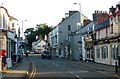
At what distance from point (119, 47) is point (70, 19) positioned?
221ft

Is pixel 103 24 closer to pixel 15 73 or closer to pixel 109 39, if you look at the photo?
pixel 109 39

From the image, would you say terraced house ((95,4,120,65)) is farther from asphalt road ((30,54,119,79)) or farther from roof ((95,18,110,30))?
asphalt road ((30,54,119,79))

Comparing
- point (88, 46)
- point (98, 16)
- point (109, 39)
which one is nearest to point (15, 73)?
point (109, 39)

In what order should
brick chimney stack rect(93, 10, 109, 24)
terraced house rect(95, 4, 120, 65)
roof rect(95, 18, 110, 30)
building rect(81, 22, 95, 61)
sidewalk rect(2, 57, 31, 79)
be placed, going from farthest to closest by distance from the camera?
brick chimney stack rect(93, 10, 109, 24) < building rect(81, 22, 95, 61) < roof rect(95, 18, 110, 30) < terraced house rect(95, 4, 120, 65) < sidewalk rect(2, 57, 31, 79)

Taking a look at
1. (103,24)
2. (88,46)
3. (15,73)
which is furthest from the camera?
(88,46)

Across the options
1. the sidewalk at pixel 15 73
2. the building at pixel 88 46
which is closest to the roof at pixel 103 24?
the building at pixel 88 46

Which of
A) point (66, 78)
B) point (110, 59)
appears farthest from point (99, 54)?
point (66, 78)

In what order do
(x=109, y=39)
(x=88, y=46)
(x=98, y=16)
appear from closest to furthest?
(x=109, y=39)
(x=98, y=16)
(x=88, y=46)

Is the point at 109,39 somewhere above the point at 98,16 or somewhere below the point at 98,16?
below

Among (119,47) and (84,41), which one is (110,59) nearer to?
(119,47)

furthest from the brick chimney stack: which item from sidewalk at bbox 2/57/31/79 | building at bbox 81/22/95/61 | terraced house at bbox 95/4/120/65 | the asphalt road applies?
sidewalk at bbox 2/57/31/79

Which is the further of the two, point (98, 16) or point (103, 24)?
point (98, 16)

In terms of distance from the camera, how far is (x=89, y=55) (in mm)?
75000

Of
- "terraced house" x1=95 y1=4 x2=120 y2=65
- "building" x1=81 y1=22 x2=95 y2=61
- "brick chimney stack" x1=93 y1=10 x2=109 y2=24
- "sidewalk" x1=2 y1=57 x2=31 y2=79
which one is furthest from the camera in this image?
"brick chimney stack" x1=93 y1=10 x2=109 y2=24
